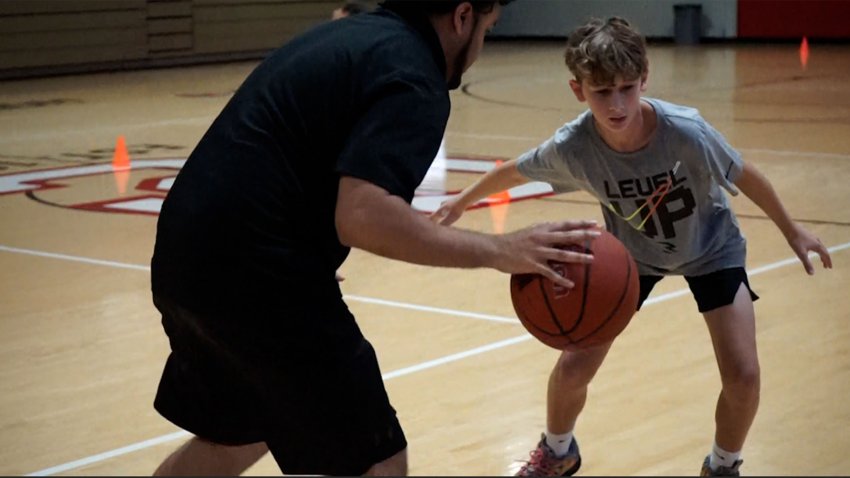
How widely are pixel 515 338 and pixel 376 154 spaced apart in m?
3.42

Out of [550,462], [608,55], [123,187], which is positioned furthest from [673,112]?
[123,187]

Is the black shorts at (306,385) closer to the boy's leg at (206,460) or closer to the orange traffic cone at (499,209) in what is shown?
the boy's leg at (206,460)

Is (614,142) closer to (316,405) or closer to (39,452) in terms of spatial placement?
(316,405)

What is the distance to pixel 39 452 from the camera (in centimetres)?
484

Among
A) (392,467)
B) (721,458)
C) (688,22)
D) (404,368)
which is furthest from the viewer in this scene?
(688,22)

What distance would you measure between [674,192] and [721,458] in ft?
2.69

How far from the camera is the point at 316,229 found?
10.4ft

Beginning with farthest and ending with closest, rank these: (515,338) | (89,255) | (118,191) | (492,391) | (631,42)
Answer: (118,191) → (89,255) → (515,338) → (492,391) → (631,42)

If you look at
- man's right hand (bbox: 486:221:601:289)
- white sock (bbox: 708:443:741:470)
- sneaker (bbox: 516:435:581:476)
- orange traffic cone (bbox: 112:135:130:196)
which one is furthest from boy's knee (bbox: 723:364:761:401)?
orange traffic cone (bbox: 112:135:130:196)

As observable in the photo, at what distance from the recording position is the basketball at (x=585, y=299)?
3.44 m

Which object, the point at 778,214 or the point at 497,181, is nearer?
the point at 778,214

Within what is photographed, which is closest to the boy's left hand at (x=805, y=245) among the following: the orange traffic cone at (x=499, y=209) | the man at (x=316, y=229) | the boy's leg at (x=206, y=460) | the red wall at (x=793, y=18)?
the man at (x=316, y=229)

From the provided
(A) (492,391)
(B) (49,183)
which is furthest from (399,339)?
(B) (49,183)

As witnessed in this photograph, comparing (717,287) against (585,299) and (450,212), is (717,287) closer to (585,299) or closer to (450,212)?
(450,212)
